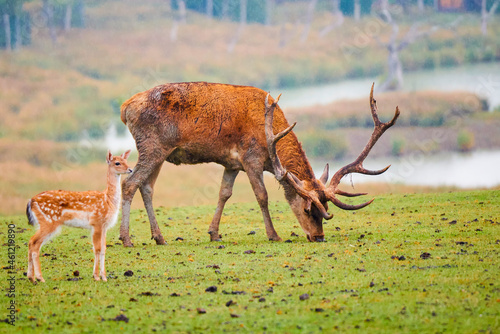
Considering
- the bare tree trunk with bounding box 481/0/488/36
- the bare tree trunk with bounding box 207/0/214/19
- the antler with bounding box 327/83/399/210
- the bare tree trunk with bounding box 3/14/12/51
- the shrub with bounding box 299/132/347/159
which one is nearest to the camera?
the antler with bounding box 327/83/399/210

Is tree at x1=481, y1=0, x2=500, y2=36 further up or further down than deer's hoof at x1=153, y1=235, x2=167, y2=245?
further up

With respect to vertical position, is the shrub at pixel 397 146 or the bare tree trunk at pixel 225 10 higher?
the bare tree trunk at pixel 225 10

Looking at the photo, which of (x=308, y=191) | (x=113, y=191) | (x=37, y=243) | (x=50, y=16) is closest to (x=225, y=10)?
(x=50, y=16)

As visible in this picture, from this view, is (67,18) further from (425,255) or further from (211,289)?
(211,289)

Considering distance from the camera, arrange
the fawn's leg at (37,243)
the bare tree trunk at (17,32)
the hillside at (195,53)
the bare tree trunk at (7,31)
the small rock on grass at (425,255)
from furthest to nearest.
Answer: the bare tree trunk at (17,32) < the bare tree trunk at (7,31) < the hillside at (195,53) < the small rock on grass at (425,255) < the fawn's leg at (37,243)

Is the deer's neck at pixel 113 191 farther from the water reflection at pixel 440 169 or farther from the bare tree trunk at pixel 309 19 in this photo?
the bare tree trunk at pixel 309 19

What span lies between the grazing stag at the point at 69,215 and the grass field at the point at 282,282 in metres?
0.42

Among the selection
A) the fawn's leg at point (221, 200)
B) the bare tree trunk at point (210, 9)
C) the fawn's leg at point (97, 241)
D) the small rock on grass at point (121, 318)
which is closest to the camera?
the small rock on grass at point (121, 318)

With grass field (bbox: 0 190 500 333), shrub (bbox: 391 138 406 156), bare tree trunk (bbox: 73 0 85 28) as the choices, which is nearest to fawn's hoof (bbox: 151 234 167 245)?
grass field (bbox: 0 190 500 333)

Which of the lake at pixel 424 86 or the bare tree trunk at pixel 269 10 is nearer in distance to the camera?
the lake at pixel 424 86

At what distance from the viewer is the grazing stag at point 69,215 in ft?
31.4

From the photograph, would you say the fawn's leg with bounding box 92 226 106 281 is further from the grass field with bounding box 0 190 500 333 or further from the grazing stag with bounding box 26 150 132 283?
the grass field with bounding box 0 190 500 333

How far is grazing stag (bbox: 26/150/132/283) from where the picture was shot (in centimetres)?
958

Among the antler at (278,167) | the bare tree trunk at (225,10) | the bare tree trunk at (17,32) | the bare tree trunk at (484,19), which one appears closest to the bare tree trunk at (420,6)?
the bare tree trunk at (484,19)
